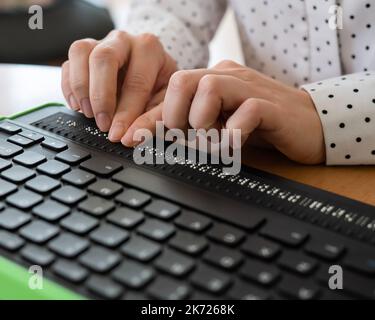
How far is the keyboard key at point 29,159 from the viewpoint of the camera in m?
0.45

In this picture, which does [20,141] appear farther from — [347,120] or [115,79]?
[347,120]

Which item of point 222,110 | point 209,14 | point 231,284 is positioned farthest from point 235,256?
point 209,14

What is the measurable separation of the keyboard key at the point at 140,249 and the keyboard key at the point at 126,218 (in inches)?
0.6

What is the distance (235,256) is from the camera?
34 centimetres

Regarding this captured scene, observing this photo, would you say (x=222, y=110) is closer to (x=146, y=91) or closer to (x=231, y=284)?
(x=146, y=91)

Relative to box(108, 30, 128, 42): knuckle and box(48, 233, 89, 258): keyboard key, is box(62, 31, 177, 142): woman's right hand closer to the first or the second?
box(108, 30, 128, 42): knuckle

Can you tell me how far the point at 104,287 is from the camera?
0.32m

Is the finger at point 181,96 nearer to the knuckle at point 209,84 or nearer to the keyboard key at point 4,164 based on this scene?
the knuckle at point 209,84

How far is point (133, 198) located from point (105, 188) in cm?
3

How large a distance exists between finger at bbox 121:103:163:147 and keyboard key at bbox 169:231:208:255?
16 centimetres

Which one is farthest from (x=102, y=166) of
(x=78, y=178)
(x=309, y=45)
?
(x=309, y=45)

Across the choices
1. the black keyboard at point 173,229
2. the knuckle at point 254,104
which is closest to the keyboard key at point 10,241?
the black keyboard at point 173,229

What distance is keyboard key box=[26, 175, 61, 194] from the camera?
0.41 m

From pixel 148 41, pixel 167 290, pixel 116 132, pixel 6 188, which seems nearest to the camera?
pixel 167 290
